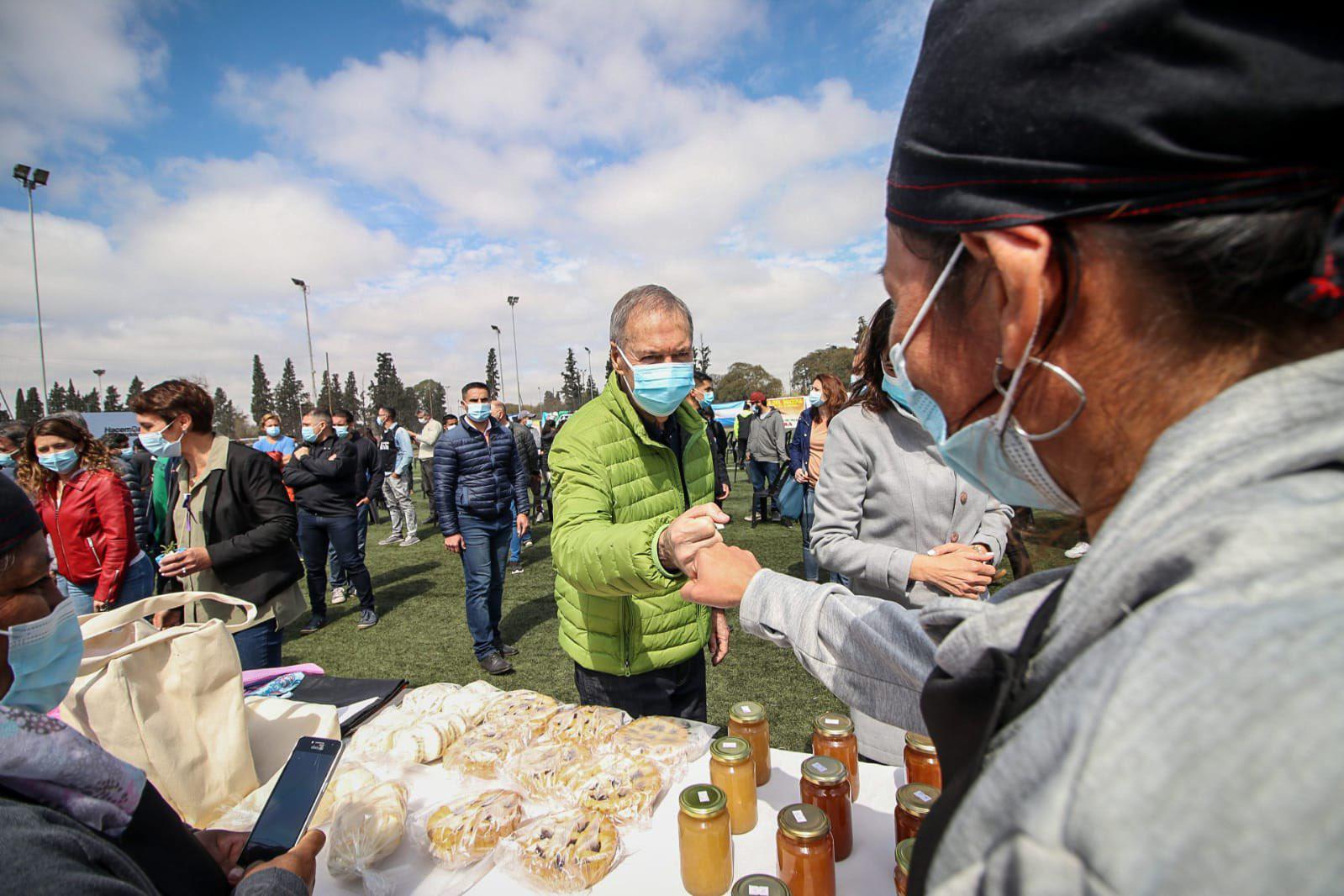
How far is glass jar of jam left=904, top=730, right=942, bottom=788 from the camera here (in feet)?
5.17

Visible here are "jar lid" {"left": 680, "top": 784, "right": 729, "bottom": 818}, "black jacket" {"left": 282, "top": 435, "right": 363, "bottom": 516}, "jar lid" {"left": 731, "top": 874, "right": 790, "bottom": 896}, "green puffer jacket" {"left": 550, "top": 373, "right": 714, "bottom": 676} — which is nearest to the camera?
"jar lid" {"left": 731, "top": 874, "right": 790, "bottom": 896}

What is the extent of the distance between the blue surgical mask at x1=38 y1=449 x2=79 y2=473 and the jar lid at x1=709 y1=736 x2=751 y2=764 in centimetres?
519

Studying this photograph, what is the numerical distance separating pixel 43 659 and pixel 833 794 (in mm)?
1905

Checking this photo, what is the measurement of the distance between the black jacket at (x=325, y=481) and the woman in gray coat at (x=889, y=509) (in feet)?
18.7

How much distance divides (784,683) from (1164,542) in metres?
4.78

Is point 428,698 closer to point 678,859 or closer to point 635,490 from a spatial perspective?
point 635,490

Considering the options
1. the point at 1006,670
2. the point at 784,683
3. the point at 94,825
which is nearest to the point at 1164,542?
the point at 1006,670

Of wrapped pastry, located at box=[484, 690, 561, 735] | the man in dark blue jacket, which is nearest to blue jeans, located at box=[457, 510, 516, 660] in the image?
the man in dark blue jacket

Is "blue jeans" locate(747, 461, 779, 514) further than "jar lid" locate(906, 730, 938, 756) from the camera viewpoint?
Yes

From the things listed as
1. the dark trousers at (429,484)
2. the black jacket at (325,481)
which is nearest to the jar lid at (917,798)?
the black jacket at (325,481)

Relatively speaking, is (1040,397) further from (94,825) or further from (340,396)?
(340,396)

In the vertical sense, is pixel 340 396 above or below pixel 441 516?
above

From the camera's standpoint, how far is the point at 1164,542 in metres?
0.46

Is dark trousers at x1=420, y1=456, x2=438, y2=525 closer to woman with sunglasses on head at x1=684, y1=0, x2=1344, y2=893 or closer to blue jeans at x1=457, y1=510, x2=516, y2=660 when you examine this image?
blue jeans at x1=457, y1=510, x2=516, y2=660
